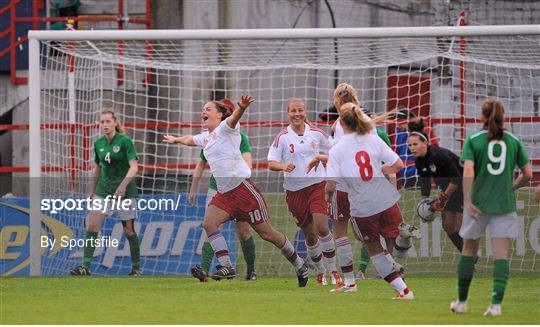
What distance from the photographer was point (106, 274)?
15883mm

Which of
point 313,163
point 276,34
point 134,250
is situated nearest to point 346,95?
point 313,163

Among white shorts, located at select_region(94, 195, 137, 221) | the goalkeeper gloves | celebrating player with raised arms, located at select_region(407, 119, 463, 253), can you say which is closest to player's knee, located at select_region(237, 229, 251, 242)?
white shorts, located at select_region(94, 195, 137, 221)

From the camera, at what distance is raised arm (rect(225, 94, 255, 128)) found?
39.4 ft

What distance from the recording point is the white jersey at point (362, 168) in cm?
1159

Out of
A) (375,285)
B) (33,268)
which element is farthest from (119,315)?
(33,268)

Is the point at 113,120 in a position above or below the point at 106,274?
above

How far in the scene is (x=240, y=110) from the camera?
40.6 ft

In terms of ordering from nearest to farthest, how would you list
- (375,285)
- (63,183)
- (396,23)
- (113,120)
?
(375,285), (113,120), (63,183), (396,23)

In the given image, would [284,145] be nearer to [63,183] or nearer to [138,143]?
[63,183]

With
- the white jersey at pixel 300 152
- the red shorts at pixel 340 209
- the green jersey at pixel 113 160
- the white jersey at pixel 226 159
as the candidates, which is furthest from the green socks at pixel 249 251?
the green jersey at pixel 113 160

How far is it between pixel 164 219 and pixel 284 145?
2860mm

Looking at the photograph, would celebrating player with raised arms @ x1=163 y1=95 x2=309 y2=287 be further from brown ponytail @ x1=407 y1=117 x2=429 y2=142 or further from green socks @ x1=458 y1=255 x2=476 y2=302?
green socks @ x1=458 y1=255 x2=476 y2=302

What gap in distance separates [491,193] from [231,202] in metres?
3.96

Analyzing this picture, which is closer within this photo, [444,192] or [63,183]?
[444,192]
